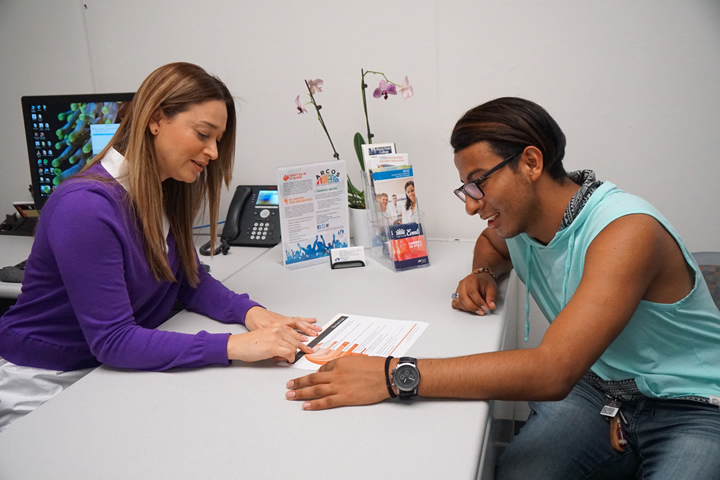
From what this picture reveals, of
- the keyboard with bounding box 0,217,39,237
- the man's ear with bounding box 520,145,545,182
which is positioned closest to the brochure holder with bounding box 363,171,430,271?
the man's ear with bounding box 520,145,545,182

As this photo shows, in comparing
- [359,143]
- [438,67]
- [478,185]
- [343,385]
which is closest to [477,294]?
[478,185]

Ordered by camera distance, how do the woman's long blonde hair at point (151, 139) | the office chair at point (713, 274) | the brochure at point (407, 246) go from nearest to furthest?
the woman's long blonde hair at point (151, 139) → the office chair at point (713, 274) → the brochure at point (407, 246)

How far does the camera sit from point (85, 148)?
197 cm

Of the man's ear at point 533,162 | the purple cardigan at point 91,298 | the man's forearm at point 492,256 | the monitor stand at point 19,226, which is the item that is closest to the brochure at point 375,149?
the man's forearm at point 492,256

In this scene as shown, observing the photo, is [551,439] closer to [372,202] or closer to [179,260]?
[372,202]

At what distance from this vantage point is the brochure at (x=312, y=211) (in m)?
1.78

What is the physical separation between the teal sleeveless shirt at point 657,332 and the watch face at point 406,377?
0.43 meters

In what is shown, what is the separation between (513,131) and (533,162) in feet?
0.28

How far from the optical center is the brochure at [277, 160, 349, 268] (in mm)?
1782

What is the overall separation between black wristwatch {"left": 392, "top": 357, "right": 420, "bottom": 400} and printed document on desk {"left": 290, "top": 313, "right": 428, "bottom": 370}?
15 centimetres

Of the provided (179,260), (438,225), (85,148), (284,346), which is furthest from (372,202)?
(85,148)

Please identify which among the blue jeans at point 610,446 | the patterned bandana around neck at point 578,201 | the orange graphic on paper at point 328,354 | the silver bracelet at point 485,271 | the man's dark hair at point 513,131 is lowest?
the blue jeans at point 610,446

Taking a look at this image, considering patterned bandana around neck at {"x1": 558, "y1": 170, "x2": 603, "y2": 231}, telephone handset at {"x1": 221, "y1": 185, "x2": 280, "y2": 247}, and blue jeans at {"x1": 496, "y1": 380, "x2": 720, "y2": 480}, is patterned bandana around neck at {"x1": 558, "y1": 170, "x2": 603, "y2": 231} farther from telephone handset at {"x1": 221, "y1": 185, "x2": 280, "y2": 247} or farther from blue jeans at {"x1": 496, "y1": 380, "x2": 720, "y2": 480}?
telephone handset at {"x1": 221, "y1": 185, "x2": 280, "y2": 247}

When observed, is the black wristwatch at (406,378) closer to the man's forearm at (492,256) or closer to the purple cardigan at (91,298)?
the purple cardigan at (91,298)
